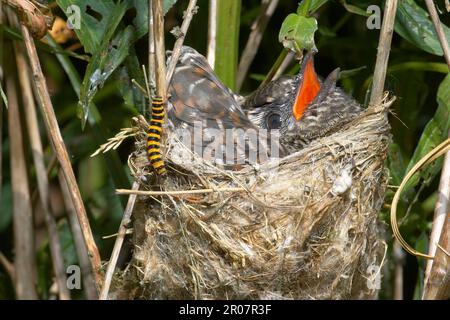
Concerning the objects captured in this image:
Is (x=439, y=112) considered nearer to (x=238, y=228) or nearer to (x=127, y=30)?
(x=238, y=228)

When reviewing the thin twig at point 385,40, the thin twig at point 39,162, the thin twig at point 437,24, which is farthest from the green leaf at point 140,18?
the thin twig at point 437,24

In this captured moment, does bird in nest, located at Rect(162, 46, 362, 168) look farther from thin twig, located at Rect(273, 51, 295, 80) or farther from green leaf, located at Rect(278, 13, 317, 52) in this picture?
green leaf, located at Rect(278, 13, 317, 52)

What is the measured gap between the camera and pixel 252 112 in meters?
2.85

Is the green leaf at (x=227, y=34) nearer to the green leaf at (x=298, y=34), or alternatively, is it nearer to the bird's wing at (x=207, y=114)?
the bird's wing at (x=207, y=114)

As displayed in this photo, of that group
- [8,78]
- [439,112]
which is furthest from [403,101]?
[8,78]

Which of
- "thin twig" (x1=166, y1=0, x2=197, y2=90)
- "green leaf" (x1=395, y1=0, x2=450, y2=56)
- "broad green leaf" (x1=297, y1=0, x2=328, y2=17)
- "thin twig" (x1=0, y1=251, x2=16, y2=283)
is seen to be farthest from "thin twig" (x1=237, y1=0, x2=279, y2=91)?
"thin twig" (x1=0, y1=251, x2=16, y2=283)

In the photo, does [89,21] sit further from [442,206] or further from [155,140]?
[442,206]

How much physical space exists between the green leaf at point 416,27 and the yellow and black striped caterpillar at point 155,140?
2.84ft

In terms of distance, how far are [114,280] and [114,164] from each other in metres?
0.38

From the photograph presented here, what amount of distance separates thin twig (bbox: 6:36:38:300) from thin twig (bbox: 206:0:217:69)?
76 cm

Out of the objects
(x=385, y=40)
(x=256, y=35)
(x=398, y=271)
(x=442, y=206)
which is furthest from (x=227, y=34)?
(x=398, y=271)

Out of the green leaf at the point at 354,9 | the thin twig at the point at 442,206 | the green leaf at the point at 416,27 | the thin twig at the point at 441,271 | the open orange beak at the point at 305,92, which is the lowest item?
the thin twig at the point at 441,271

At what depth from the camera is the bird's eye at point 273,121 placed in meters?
2.79

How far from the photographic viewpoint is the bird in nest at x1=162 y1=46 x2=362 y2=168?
2465 millimetres
